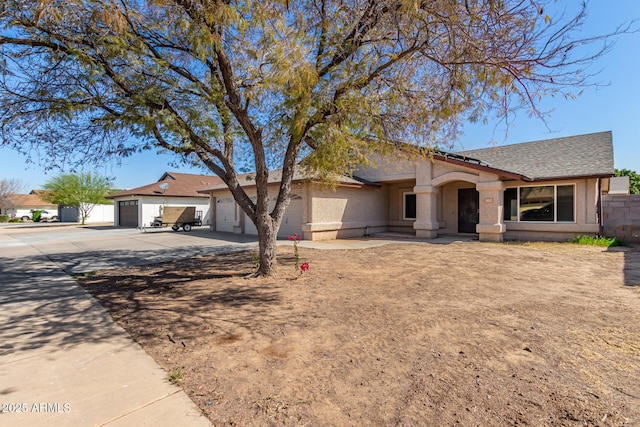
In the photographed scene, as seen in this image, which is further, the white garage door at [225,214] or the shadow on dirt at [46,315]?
the white garage door at [225,214]

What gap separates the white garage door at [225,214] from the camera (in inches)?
820

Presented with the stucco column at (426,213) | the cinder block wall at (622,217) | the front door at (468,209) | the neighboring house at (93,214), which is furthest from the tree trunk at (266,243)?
the neighboring house at (93,214)

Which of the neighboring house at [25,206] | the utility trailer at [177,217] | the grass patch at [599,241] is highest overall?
the neighboring house at [25,206]

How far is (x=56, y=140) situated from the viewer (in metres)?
7.26

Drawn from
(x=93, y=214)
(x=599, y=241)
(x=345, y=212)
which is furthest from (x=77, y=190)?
(x=599, y=241)

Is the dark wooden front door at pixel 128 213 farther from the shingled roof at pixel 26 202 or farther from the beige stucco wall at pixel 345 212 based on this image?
the shingled roof at pixel 26 202

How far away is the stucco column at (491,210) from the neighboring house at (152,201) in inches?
805

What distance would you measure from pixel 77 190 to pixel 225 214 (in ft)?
72.9

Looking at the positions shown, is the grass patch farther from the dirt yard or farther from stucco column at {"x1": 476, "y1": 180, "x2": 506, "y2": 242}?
the dirt yard

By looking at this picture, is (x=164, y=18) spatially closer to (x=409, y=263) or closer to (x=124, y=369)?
(x=124, y=369)

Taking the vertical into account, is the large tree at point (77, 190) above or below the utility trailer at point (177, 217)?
above

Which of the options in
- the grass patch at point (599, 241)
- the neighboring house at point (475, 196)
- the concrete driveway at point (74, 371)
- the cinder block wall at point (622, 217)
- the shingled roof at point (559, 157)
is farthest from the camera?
the neighboring house at point (475, 196)

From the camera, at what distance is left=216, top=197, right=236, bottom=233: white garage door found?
68.3 feet

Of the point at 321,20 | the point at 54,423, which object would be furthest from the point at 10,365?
the point at 321,20
